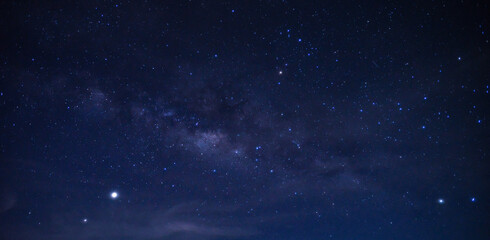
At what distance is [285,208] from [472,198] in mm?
15449

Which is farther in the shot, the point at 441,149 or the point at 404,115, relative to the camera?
the point at 441,149

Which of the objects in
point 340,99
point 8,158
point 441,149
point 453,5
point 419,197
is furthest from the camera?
point 419,197

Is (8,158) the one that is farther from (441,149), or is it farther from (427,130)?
(441,149)

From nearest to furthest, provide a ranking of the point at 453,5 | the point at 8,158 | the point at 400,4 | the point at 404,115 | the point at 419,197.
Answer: the point at 400,4 → the point at 453,5 → the point at 404,115 → the point at 8,158 → the point at 419,197

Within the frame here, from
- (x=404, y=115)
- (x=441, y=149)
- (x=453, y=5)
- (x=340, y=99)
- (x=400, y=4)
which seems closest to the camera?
(x=400, y=4)

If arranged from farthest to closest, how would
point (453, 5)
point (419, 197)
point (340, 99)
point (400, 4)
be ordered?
point (419, 197) < point (340, 99) < point (453, 5) < point (400, 4)

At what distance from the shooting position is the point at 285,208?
2102cm

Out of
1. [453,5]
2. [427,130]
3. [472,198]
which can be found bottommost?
[472,198]

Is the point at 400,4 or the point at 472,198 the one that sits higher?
the point at 400,4

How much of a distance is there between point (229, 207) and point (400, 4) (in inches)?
695

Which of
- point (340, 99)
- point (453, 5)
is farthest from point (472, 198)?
point (453, 5)

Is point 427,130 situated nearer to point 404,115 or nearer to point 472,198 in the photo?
point 404,115

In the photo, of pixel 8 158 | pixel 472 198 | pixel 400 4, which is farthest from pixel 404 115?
pixel 8 158

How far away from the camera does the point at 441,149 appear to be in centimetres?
1437
